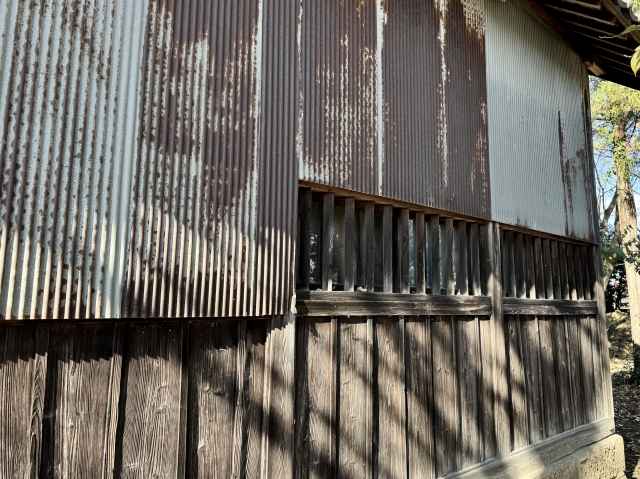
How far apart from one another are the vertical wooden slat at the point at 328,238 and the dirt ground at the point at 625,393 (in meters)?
5.70

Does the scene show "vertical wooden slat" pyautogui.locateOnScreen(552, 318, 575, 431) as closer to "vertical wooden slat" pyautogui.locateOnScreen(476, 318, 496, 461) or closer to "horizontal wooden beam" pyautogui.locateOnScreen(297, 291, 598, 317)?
"horizontal wooden beam" pyautogui.locateOnScreen(297, 291, 598, 317)

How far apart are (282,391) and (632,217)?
12.2 m

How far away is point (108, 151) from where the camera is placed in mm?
2092

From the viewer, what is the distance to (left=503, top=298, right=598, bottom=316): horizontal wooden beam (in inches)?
185

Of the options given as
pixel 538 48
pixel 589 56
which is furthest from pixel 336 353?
pixel 589 56

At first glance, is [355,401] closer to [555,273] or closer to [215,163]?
[215,163]

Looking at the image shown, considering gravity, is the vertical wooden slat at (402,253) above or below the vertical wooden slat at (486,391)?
above

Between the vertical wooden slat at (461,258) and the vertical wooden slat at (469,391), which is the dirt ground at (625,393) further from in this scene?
the vertical wooden slat at (461,258)

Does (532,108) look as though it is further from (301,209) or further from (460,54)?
(301,209)

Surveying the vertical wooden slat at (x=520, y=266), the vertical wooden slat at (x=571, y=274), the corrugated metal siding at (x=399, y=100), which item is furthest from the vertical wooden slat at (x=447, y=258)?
the vertical wooden slat at (x=571, y=274)

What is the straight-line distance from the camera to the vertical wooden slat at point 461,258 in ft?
13.7

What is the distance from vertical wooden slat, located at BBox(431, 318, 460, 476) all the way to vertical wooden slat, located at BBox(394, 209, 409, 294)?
0.50 metres

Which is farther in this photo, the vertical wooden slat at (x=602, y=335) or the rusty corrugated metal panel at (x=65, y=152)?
the vertical wooden slat at (x=602, y=335)

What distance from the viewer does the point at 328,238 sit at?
310 cm
